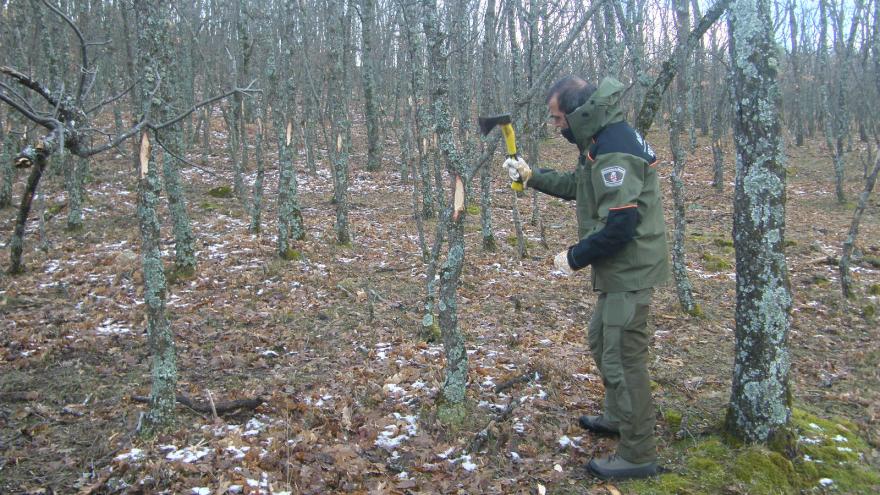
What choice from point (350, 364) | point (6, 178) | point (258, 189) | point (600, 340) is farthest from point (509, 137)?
point (6, 178)

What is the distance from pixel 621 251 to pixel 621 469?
138 cm

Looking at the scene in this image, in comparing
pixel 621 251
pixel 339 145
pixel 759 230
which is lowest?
pixel 621 251

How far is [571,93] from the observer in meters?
3.61

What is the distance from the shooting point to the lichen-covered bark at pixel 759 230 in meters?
3.41

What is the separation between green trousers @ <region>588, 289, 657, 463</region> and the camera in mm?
3465

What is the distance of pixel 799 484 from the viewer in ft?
11.1

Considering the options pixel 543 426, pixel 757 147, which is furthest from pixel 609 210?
pixel 543 426

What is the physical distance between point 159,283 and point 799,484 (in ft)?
15.3

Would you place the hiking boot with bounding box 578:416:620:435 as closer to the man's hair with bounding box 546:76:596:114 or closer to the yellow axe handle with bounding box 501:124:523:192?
the yellow axe handle with bounding box 501:124:523:192

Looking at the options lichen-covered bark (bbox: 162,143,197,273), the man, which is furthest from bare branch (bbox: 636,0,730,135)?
lichen-covered bark (bbox: 162,143,197,273)

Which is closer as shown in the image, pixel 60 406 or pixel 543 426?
pixel 543 426

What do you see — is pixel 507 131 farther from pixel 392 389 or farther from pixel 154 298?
pixel 154 298

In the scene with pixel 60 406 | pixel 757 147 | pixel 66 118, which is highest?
pixel 66 118

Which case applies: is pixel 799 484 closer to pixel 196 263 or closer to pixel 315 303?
pixel 315 303
